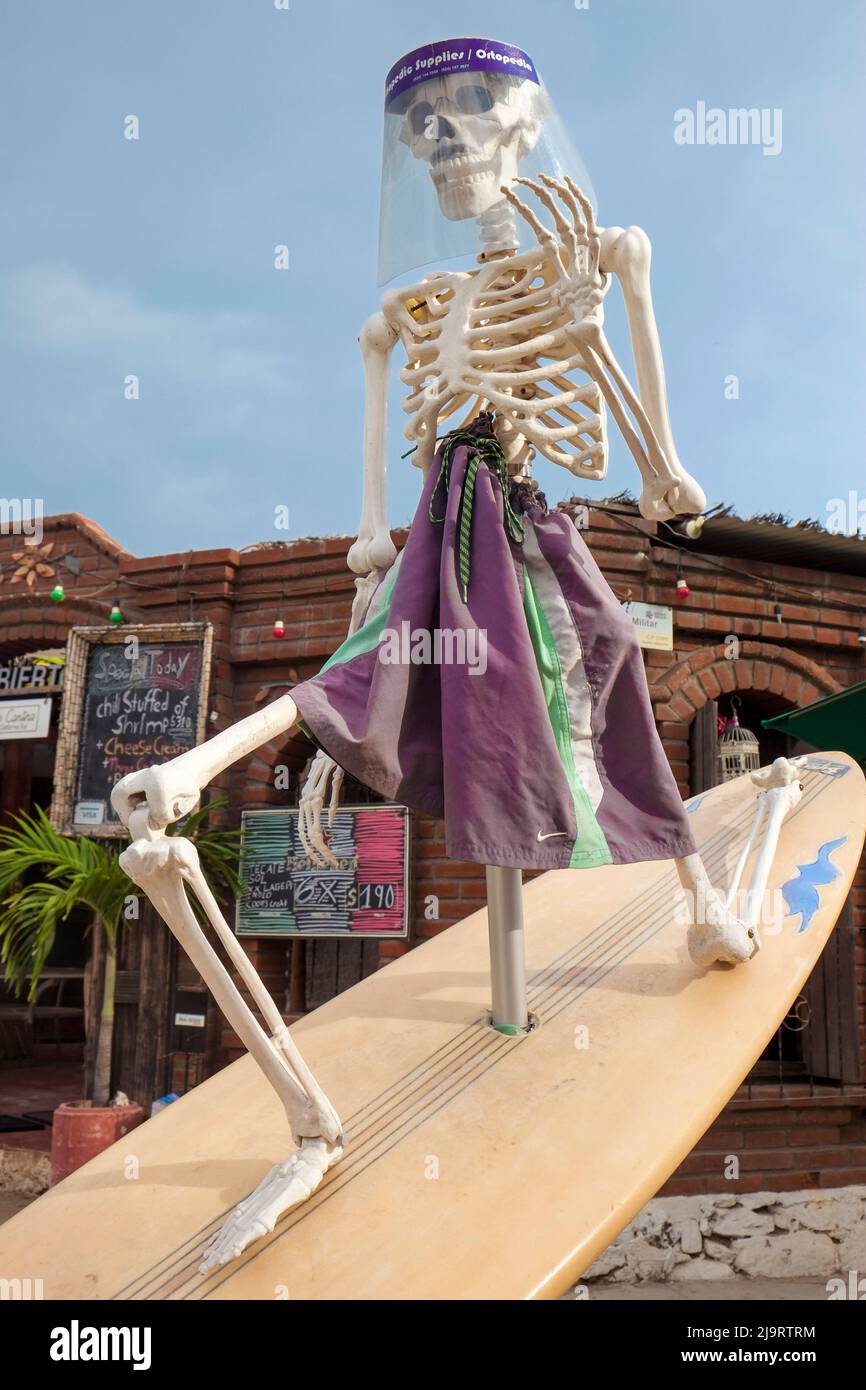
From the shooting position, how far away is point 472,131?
7.60 feet

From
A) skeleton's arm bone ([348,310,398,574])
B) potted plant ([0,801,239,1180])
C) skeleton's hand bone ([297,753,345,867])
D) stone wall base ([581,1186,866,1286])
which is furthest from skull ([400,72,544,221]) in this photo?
stone wall base ([581,1186,866,1286])

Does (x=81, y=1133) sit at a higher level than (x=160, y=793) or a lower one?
lower

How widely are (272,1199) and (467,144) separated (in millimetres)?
2126

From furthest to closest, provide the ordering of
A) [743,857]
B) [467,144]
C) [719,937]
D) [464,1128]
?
[743,857] < [719,937] < [467,144] < [464,1128]

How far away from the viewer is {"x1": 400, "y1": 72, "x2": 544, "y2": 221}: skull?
7.59 ft

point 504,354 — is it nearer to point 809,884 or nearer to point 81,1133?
point 809,884

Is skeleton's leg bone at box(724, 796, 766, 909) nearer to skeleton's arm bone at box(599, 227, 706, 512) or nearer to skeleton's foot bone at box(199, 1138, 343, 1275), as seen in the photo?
skeleton's arm bone at box(599, 227, 706, 512)

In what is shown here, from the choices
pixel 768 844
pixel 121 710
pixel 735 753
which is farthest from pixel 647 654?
pixel 121 710

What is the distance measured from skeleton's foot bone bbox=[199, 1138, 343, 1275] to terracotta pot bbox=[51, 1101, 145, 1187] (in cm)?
276

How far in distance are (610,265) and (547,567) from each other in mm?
645

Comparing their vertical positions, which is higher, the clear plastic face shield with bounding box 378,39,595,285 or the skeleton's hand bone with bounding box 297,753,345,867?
the clear plastic face shield with bounding box 378,39,595,285

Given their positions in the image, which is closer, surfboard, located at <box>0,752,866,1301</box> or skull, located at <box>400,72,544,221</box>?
surfboard, located at <box>0,752,866,1301</box>

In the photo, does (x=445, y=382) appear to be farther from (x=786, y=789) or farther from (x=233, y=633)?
(x=233, y=633)

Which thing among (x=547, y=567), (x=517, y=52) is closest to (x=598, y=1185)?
(x=547, y=567)
